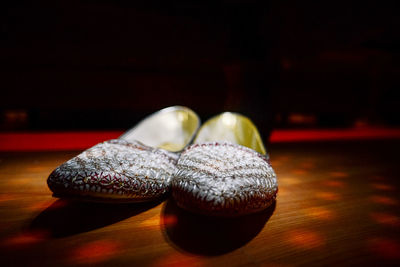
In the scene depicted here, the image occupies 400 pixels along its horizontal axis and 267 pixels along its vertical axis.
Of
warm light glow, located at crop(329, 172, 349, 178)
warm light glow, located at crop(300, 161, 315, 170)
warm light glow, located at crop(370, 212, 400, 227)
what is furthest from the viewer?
warm light glow, located at crop(300, 161, 315, 170)

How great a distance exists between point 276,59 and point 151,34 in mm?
1697

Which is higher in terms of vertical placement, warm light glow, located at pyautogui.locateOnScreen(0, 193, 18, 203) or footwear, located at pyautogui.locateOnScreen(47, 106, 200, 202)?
footwear, located at pyautogui.locateOnScreen(47, 106, 200, 202)

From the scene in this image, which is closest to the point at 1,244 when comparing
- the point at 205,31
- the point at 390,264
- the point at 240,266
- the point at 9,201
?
the point at 9,201

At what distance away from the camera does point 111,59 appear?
8.28 ft

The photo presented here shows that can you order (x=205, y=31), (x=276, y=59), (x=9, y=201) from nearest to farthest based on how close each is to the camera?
(x=9, y=201) → (x=276, y=59) → (x=205, y=31)

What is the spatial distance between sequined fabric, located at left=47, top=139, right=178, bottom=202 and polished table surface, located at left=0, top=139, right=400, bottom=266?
0.22 feet

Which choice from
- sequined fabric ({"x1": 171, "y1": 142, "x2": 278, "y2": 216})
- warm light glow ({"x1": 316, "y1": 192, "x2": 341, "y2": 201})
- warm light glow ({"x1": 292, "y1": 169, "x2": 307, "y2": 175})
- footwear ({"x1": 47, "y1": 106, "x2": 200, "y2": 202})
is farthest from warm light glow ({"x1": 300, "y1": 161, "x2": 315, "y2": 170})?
footwear ({"x1": 47, "y1": 106, "x2": 200, "y2": 202})

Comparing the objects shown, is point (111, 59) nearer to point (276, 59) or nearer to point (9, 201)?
point (276, 59)

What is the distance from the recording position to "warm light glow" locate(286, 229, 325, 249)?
0.48m

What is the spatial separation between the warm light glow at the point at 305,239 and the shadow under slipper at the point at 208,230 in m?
0.07

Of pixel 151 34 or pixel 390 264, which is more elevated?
pixel 151 34

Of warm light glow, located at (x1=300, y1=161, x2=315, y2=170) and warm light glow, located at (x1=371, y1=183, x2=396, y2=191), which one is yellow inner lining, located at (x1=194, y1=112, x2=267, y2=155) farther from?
warm light glow, located at (x1=371, y1=183, x2=396, y2=191)

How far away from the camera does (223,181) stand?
507 mm

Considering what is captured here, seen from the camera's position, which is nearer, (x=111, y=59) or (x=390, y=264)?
(x=390, y=264)
